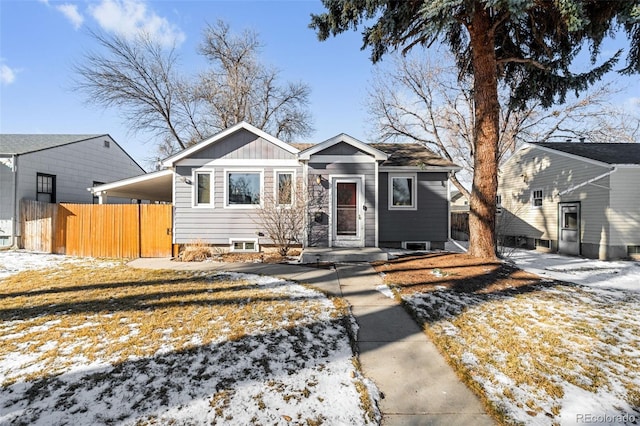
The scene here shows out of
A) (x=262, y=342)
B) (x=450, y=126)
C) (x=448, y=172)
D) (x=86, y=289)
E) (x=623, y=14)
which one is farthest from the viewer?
(x=450, y=126)

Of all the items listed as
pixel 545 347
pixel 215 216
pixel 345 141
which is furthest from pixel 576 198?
pixel 215 216

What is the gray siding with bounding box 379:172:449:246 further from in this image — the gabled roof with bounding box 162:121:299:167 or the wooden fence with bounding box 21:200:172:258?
the wooden fence with bounding box 21:200:172:258

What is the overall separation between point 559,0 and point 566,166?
9.32 metres

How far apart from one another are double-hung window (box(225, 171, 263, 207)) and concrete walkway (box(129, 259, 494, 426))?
551 cm

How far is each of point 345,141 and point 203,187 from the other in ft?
17.5

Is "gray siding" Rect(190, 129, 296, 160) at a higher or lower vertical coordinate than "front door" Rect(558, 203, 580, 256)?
higher

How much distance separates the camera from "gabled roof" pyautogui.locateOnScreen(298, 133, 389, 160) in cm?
962

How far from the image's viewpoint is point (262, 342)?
355 cm

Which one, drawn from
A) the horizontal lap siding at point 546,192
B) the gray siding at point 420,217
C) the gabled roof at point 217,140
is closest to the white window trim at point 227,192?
the gabled roof at point 217,140

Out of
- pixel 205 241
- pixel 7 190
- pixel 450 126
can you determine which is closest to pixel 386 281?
A: pixel 205 241

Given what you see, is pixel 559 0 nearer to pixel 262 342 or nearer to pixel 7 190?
pixel 262 342

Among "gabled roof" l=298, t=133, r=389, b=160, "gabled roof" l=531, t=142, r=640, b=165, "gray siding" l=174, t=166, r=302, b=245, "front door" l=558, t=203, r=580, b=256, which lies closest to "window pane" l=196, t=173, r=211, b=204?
"gray siding" l=174, t=166, r=302, b=245

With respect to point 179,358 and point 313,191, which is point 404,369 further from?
point 313,191

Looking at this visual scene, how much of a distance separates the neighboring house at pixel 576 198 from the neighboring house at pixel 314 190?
3.52 m
